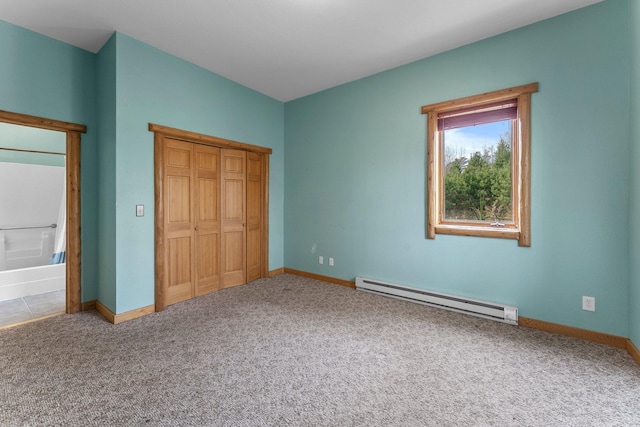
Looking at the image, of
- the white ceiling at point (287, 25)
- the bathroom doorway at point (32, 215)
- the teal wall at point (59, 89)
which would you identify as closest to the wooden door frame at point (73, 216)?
the teal wall at point (59, 89)

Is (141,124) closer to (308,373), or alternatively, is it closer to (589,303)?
(308,373)

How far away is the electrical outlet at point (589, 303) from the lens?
238 centimetres

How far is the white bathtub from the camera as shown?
11.1ft

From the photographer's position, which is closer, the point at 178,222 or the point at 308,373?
the point at 308,373

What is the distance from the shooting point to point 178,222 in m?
3.36

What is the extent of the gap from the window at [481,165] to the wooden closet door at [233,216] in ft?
8.75

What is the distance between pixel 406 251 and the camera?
11.3 feet

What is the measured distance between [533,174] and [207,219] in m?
3.79

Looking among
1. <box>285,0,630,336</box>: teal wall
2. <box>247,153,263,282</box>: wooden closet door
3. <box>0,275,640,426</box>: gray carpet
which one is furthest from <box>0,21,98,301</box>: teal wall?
<box>285,0,630,336</box>: teal wall

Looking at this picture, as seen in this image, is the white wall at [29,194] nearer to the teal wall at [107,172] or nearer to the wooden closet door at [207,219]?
the teal wall at [107,172]

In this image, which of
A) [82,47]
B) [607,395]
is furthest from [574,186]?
[82,47]

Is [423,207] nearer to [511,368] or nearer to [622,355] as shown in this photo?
[511,368]

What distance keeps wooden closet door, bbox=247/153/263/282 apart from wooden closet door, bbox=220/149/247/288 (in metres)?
0.09

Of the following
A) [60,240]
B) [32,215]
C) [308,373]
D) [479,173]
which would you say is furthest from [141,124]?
[479,173]
